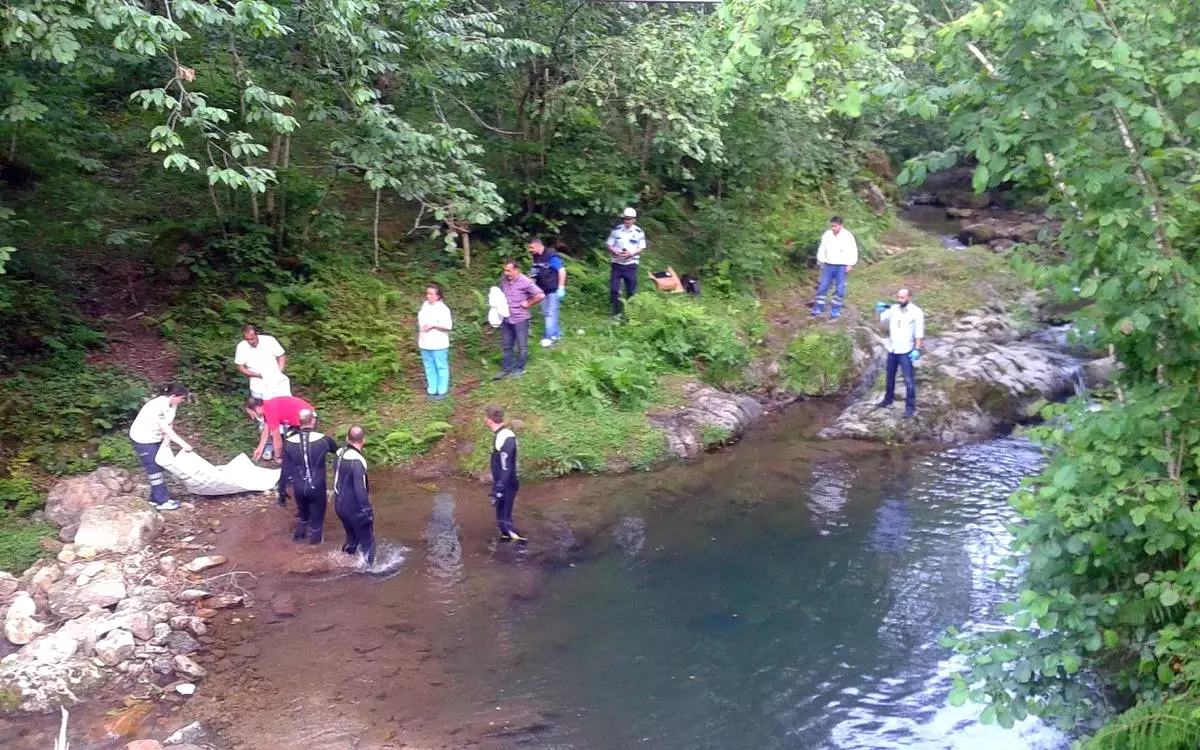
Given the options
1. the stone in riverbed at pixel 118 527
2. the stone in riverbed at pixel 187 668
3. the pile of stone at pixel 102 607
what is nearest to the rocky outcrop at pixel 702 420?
the pile of stone at pixel 102 607

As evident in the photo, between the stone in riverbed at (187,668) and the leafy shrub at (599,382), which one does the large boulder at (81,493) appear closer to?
the stone in riverbed at (187,668)

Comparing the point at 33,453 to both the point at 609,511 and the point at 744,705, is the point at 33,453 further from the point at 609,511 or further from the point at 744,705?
the point at 744,705

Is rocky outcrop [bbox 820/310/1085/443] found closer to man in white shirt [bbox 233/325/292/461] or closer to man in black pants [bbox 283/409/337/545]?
man in black pants [bbox 283/409/337/545]

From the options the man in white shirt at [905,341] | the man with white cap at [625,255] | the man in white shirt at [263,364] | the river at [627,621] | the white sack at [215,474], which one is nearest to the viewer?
the river at [627,621]

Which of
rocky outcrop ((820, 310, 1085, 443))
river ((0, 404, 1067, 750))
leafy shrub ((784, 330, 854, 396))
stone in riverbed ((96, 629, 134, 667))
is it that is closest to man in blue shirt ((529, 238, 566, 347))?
river ((0, 404, 1067, 750))

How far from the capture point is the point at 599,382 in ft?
46.8

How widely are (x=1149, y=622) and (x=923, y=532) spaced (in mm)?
5700

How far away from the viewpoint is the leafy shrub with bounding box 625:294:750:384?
15664 millimetres

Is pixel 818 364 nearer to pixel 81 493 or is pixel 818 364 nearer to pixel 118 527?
pixel 118 527

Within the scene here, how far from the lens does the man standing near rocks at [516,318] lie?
13.7 metres

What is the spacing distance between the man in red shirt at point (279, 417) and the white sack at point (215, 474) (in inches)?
15.5

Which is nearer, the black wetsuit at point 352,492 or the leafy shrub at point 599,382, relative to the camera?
the black wetsuit at point 352,492

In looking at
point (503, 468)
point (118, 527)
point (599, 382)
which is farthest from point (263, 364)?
point (599, 382)

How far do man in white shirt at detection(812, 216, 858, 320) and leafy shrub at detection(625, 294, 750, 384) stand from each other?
8.15ft
